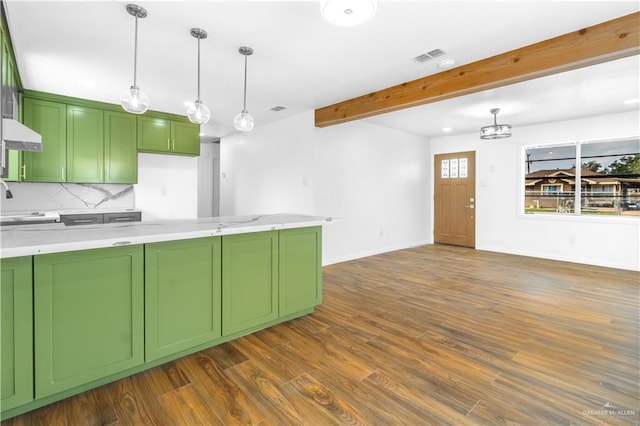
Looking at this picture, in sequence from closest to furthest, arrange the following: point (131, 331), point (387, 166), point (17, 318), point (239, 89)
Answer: point (17, 318) → point (131, 331) → point (239, 89) → point (387, 166)

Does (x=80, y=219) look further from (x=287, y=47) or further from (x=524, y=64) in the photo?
(x=524, y=64)

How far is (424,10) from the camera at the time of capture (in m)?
2.24

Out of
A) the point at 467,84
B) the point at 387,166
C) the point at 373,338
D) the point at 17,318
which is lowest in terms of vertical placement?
the point at 373,338

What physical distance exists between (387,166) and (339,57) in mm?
3557

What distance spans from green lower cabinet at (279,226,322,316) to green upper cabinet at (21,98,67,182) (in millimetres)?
3493

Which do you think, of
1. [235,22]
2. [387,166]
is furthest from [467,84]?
[387,166]

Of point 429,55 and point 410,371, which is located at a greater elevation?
Answer: point 429,55

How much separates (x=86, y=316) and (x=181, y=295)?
21.6 inches

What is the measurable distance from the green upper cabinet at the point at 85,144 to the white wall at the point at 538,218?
6598 millimetres

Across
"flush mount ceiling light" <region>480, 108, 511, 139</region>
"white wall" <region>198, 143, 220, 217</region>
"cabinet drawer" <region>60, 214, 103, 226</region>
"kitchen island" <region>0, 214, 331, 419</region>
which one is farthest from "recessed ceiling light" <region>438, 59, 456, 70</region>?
"white wall" <region>198, 143, 220, 217</region>

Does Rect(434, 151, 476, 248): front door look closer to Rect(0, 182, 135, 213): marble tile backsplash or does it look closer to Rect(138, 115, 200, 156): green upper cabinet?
Rect(138, 115, 200, 156): green upper cabinet

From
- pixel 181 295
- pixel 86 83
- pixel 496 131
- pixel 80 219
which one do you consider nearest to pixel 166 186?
pixel 80 219

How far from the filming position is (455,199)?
23.1ft

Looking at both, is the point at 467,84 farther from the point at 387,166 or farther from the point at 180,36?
the point at 387,166
